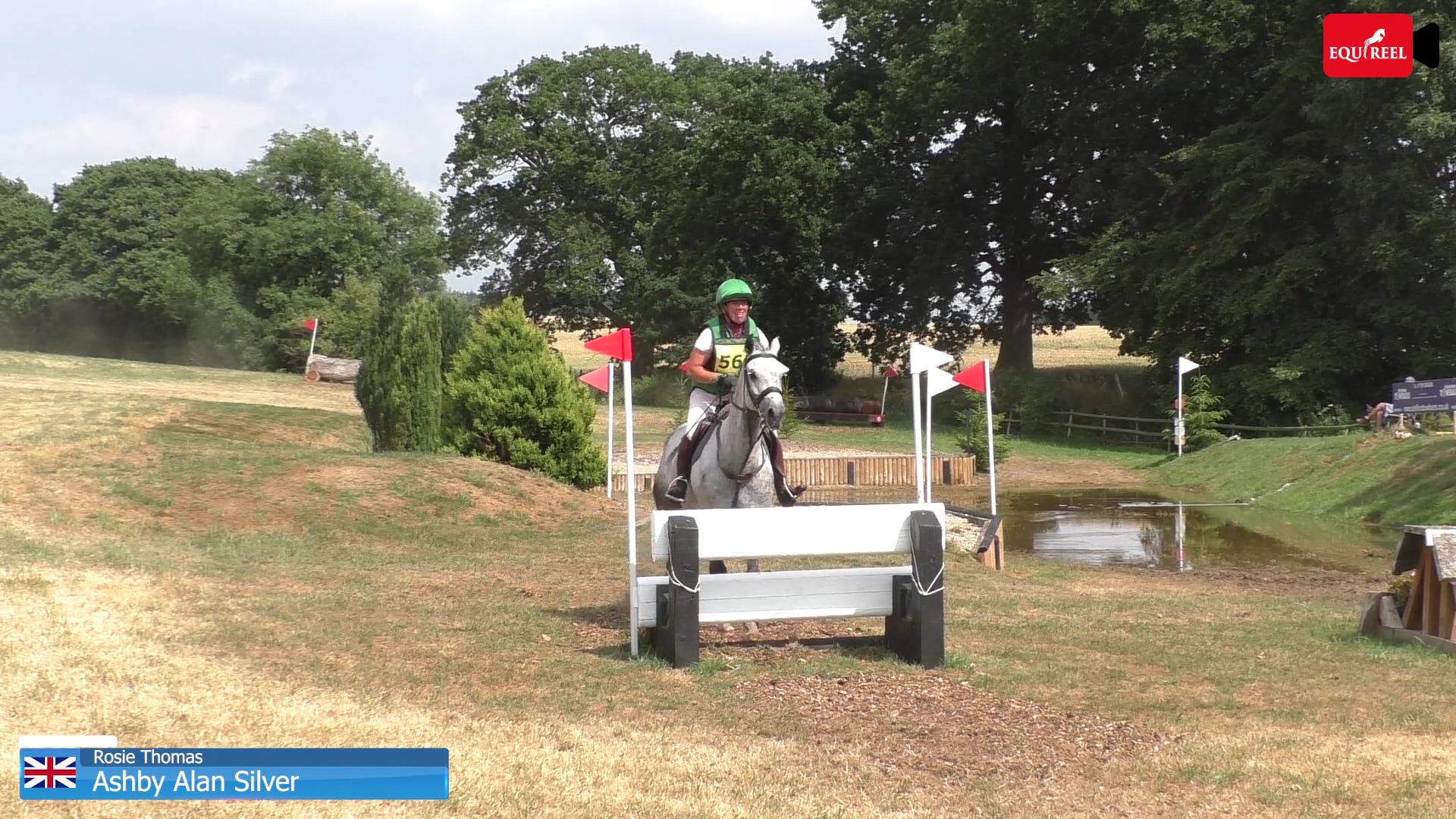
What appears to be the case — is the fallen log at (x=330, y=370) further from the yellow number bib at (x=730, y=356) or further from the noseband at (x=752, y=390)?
the noseband at (x=752, y=390)

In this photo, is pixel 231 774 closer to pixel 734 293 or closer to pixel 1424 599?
pixel 734 293

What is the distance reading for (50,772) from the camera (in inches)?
210

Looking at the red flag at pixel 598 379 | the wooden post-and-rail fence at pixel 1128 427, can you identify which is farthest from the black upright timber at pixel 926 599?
the wooden post-and-rail fence at pixel 1128 427

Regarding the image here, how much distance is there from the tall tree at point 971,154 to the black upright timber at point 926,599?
34.3 m

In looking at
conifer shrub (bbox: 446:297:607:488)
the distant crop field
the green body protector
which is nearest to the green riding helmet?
the green body protector

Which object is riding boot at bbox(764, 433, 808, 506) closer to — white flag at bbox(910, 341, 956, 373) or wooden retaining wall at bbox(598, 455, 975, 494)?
white flag at bbox(910, 341, 956, 373)

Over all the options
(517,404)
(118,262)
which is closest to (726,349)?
(517,404)

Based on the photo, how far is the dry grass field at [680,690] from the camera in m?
6.10

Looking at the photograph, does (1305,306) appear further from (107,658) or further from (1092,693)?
(107,658)

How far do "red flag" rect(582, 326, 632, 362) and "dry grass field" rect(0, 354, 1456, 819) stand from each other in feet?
6.69

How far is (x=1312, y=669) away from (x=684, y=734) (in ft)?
15.2

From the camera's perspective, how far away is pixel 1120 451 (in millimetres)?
40719

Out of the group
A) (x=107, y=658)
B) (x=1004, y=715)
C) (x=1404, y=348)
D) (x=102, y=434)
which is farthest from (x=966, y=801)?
(x=1404, y=348)

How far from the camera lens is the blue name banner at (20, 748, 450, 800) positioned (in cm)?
534
